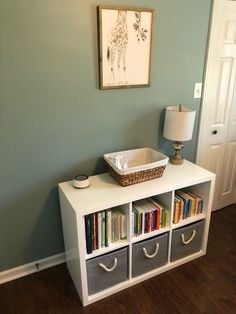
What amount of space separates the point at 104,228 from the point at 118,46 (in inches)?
46.6

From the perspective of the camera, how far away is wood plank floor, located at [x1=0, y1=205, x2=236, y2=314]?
5.24 ft

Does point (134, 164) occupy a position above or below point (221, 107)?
below

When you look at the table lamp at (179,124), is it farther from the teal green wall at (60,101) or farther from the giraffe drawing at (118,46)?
the giraffe drawing at (118,46)

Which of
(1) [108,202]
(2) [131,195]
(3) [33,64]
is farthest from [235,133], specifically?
(3) [33,64]

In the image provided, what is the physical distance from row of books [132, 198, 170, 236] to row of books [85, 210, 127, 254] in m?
0.09

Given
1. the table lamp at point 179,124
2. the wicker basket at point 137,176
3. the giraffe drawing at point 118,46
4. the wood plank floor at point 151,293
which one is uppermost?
the giraffe drawing at point 118,46

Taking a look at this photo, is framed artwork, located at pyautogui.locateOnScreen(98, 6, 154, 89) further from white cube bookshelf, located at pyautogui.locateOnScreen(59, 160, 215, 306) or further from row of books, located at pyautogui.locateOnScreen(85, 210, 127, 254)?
row of books, located at pyautogui.locateOnScreen(85, 210, 127, 254)

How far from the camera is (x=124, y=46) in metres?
1.68

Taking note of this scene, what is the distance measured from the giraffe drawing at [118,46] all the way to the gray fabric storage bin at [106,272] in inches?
45.7

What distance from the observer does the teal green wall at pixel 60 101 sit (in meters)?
1.44

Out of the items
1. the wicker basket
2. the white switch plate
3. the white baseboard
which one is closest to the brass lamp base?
the wicker basket

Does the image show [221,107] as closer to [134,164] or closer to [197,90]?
[197,90]

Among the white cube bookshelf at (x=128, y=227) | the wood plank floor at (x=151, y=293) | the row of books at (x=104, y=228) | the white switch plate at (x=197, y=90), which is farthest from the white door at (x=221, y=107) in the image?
the row of books at (x=104, y=228)

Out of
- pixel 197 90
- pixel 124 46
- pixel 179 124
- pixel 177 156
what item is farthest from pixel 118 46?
pixel 177 156
